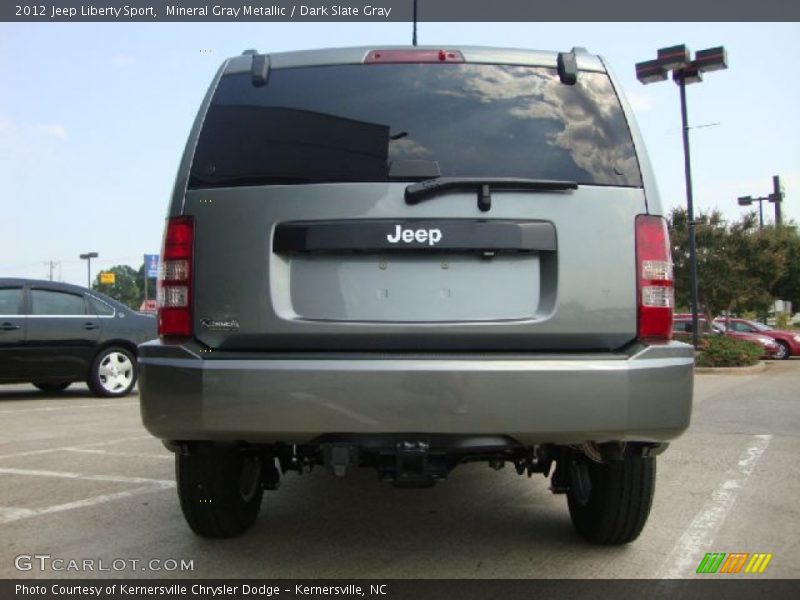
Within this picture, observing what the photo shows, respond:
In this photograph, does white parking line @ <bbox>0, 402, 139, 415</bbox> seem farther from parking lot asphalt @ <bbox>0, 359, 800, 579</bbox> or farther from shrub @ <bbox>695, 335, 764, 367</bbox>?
shrub @ <bbox>695, 335, 764, 367</bbox>

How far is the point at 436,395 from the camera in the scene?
8.80 feet

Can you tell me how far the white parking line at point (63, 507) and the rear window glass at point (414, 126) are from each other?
2457 mm

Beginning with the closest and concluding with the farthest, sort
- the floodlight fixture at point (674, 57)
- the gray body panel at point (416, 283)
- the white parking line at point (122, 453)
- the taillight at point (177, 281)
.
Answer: the gray body panel at point (416, 283) < the taillight at point (177, 281) < the white parking line at point (122, 453) < the floodlight fixture at point (674, 57)

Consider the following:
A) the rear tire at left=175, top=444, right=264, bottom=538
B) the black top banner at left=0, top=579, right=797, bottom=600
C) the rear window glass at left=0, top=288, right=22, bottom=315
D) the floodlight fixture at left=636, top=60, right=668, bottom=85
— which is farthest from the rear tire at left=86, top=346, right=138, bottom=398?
the floodlight fixture at left=636, top=60, right=668, bottom=85

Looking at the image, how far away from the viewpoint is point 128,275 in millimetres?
129625

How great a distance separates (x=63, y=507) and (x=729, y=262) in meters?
20.7

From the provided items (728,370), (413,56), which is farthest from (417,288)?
(728,370)

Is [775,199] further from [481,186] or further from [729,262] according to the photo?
[481,186]

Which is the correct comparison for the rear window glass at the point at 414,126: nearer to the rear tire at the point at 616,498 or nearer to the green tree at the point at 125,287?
the rear tire at the point at 616,498

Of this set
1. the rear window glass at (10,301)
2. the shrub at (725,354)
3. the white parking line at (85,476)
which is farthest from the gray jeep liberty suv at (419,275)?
the shrub at (725,354)

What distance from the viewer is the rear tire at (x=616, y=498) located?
3.35 m

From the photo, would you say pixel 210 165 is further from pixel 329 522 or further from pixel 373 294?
pixel 329 522

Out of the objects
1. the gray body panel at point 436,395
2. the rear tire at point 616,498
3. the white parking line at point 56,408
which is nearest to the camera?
the gray body panel at point 436,395

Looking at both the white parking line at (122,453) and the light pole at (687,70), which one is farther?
the light pole at (687,70)
